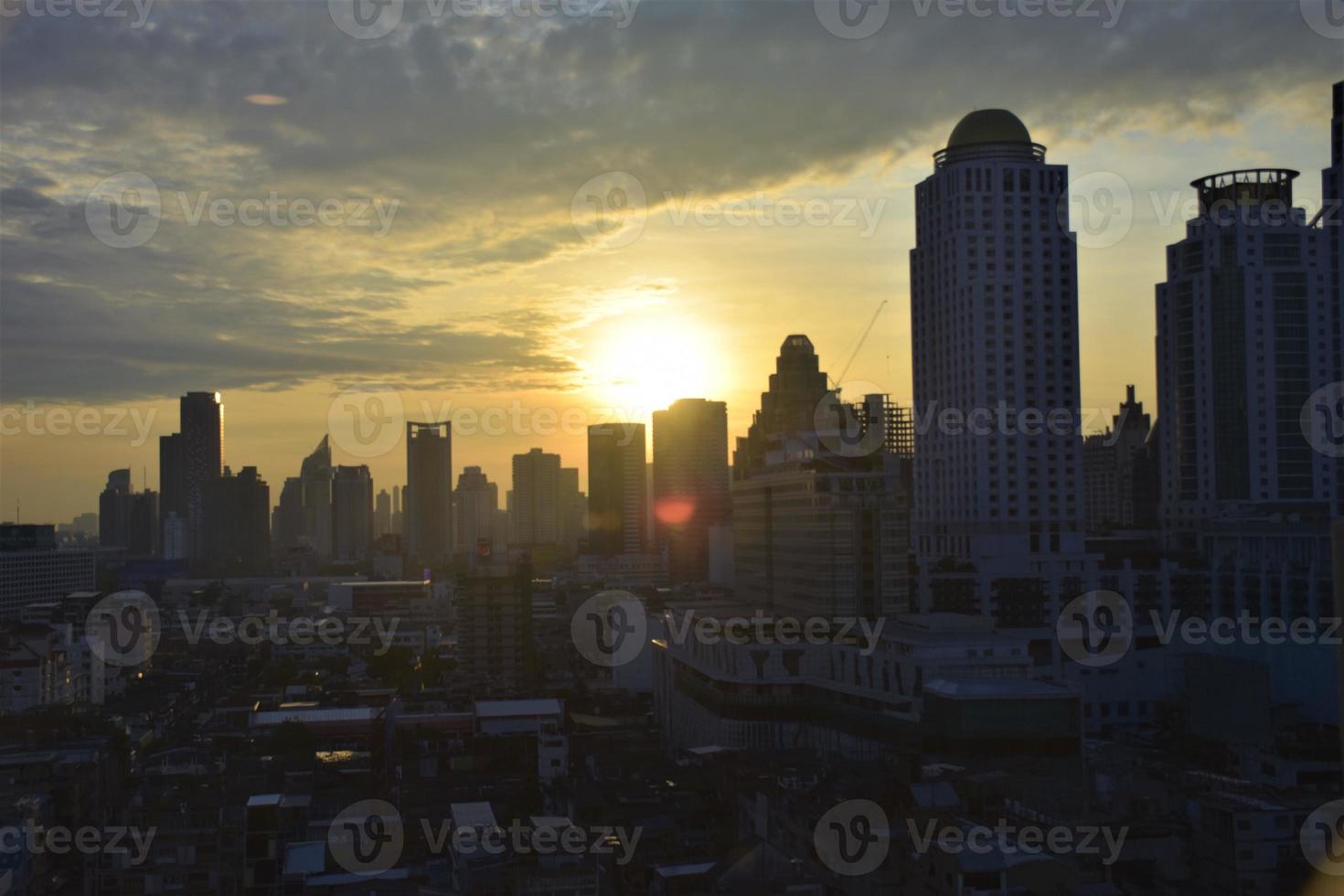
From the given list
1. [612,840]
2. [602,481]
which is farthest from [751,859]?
[602,481]

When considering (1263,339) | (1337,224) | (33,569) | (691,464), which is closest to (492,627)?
(1263,339)

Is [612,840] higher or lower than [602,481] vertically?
lower

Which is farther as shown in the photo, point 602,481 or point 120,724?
point 602,481

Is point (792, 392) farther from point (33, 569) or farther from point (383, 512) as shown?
point (383, 512)

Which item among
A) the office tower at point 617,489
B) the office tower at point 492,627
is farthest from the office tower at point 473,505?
the office tower at point 492,627

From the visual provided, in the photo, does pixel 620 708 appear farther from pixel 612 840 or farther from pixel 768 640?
pixel 612 840

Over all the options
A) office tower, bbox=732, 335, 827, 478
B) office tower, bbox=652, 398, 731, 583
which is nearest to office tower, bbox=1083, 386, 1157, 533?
office tower, bbox=732, 335, 827, 478

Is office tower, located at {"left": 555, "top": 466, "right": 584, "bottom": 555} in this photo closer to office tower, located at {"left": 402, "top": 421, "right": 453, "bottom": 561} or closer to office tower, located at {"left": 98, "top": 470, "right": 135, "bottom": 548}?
office tower, located at {"left": 402, "top": 421, "right": 453, "bottom": 561}
